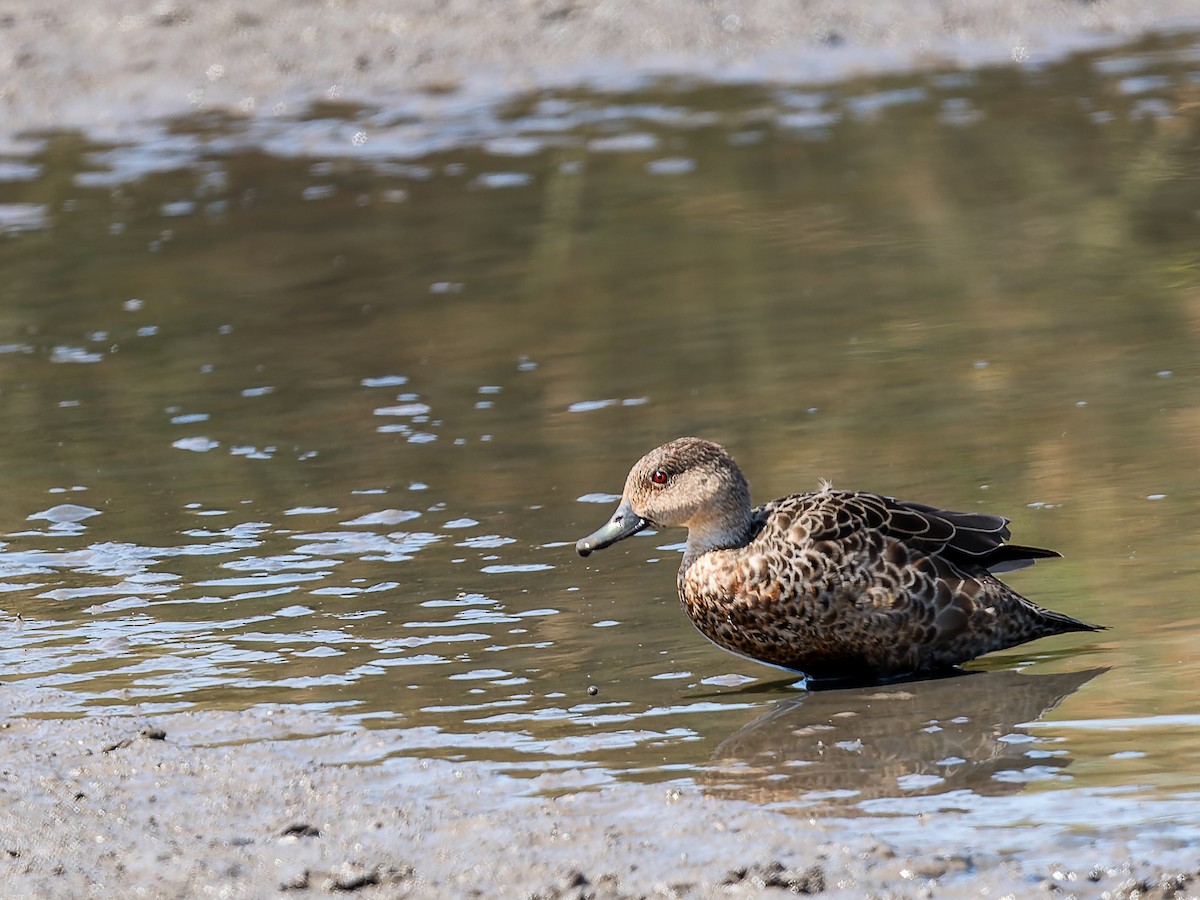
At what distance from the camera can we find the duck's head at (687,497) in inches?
A: 250

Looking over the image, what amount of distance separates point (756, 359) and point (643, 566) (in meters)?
2.46

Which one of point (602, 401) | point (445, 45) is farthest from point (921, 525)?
point (445, 45)

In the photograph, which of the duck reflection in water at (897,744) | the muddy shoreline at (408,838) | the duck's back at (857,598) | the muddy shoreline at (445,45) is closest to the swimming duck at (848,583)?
the duck's back at (857,598)

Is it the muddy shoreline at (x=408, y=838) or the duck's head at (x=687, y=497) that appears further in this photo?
the duck's head at (x=687, y=497)

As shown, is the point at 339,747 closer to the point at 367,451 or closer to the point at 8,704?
the point at 8,704

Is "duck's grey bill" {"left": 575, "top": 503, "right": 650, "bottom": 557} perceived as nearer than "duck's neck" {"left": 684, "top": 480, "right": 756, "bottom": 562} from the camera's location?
No

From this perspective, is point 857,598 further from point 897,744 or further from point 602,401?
point 602,401

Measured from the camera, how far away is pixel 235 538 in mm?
7766

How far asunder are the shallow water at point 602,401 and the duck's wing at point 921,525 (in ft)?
1.04

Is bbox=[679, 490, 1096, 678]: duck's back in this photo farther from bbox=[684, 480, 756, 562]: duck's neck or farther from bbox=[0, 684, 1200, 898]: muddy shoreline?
bbox=[0, 684, 1200, 898]: muddy shoreline

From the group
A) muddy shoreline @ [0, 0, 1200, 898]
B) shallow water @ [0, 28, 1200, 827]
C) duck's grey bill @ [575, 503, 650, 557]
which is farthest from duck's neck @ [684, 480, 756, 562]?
muddy shoreline @ [0, 0, 1200, 898]

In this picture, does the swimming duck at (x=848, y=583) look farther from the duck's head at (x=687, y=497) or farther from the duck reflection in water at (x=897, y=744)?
the duck reflection in water at (x=897, y=744)

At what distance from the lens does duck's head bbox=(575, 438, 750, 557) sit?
634 centimetres

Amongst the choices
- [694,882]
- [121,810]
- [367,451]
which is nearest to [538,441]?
[367,451]
